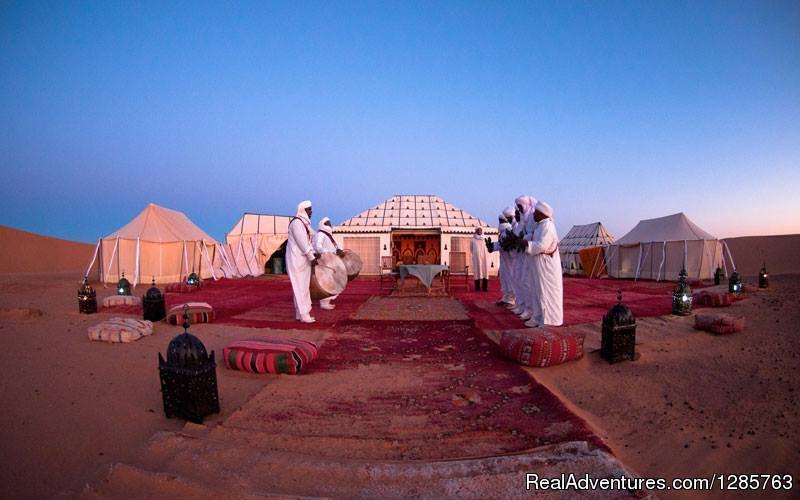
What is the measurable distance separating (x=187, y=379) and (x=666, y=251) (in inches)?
691

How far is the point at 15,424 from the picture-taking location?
9.27ft

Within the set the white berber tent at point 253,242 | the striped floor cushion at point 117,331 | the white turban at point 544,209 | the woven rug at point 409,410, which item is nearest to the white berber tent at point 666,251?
the white turban at point 544,209

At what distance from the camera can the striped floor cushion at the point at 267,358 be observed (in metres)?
4.14

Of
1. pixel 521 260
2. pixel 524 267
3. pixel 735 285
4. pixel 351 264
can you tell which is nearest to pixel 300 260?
pixel 351 264

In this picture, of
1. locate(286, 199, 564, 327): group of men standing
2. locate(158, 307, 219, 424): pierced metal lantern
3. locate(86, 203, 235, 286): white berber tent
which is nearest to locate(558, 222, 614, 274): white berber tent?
locate(286, 199, 564, 327): group of men standing

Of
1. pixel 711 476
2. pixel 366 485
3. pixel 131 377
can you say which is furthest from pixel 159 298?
pixel 711 476

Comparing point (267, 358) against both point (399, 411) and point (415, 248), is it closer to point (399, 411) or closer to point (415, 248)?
point (399, 411)

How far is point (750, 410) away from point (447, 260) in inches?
581

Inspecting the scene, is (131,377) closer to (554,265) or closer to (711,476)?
(711,476)

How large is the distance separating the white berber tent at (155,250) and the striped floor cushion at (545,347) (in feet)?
45.3

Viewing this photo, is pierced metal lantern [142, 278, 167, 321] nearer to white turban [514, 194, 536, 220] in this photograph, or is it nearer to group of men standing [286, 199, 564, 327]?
group of men standing [286, 199, 564, 327]

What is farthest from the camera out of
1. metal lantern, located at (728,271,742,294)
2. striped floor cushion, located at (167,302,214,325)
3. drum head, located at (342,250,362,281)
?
drum head, located at (342,250,362,281)

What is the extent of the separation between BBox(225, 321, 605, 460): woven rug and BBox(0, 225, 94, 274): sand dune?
30.3m

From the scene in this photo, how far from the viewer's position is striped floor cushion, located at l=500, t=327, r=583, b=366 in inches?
169
